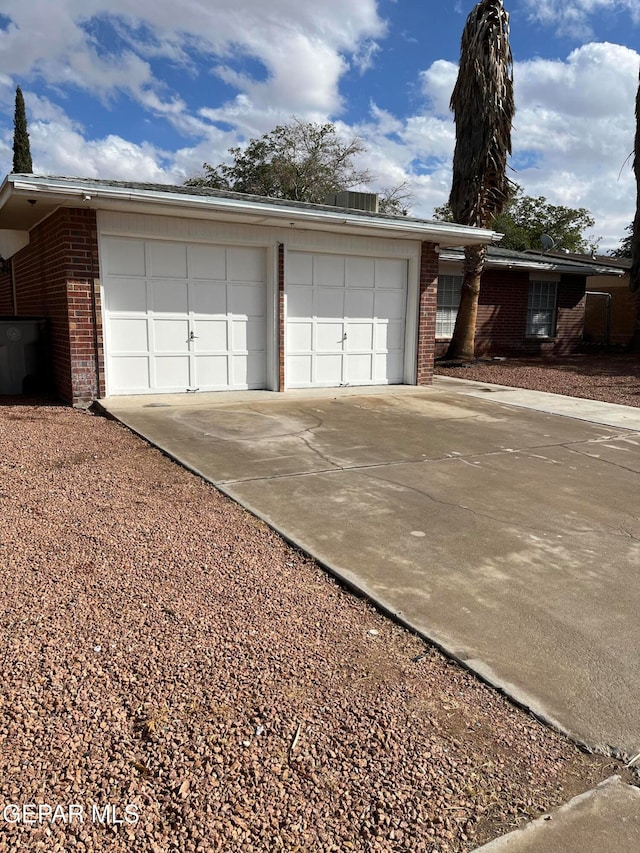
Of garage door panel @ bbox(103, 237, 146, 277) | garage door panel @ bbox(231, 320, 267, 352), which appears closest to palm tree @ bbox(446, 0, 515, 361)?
garage door panel @ bbox(231, 320, 267, 352)

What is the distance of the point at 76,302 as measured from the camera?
8844mm

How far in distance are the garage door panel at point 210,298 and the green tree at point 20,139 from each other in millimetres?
24123

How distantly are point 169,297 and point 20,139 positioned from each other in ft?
80.4

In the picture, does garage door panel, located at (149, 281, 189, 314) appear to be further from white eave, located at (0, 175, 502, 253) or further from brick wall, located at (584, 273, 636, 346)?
brick wall, located at (584, 273, 636, 346)

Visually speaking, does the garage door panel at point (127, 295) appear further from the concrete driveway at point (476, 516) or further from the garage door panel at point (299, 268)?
the garage door panel at point (299, 268)

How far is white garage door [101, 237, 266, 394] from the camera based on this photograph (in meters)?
9.39

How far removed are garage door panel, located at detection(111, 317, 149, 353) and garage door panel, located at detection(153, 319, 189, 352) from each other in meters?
0.17

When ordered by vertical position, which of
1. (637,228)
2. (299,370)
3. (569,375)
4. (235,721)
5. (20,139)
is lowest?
(235,721)

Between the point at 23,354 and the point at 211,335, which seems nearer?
the point at 23,354

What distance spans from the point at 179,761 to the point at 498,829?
107 centimetres

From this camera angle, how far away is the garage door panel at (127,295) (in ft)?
30.5

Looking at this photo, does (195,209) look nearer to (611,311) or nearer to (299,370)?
(299,370)

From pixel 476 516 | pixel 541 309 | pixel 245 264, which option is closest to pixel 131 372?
pixel 245 264

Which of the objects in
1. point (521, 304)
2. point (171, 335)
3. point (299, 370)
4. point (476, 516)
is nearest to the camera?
point (476, 516)
